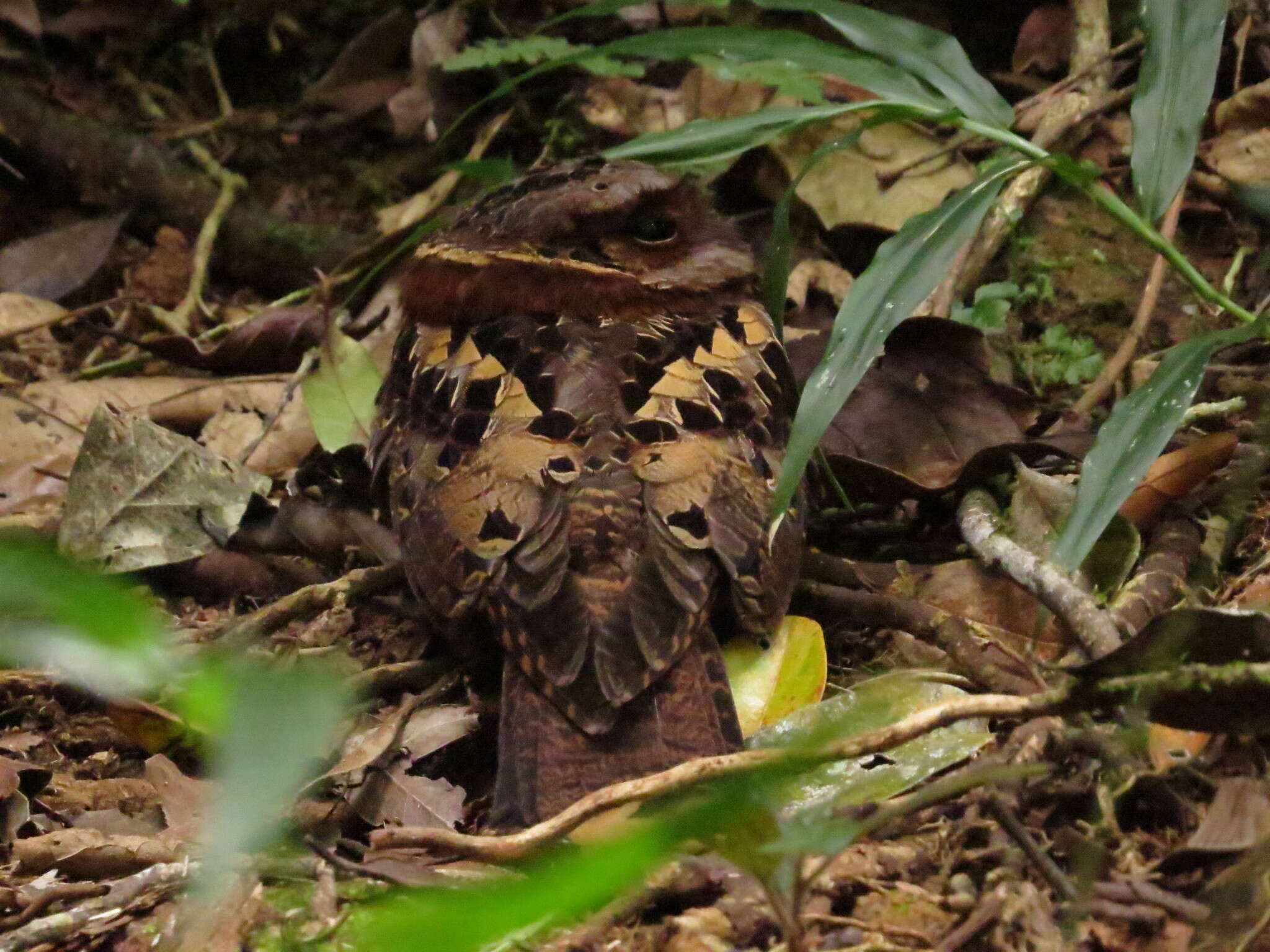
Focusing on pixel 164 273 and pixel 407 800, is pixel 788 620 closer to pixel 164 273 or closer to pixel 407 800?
pixel 407 800

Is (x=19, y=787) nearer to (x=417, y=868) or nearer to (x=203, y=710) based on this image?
(x=417, y=868)

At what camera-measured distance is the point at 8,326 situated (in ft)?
13.4

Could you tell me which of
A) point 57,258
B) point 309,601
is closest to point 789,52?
Answer: point 309,601

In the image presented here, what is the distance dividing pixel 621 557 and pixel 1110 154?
2.31 meters

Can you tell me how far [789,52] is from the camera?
8.80ft

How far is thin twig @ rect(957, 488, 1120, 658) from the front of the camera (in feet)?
6.81

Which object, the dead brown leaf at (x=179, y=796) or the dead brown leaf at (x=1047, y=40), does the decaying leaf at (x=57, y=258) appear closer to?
the dead brown leaf at (x=179, y=796)

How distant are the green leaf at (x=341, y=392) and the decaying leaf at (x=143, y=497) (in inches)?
9.6

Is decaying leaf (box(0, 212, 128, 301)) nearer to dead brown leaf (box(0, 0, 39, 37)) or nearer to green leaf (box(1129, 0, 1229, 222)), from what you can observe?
dead brown leaf (box(0, 0, 39, 37))

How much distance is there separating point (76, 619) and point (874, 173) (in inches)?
134

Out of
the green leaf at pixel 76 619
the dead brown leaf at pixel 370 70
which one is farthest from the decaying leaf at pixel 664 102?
the green leaf at pixel 76 619

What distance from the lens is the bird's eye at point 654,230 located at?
9.45 feet

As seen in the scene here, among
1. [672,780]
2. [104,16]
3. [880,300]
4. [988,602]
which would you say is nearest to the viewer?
[672,780]

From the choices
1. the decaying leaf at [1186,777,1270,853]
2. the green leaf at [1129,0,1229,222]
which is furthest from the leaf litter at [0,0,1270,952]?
the green leaf at [1129,0,1229,222]
